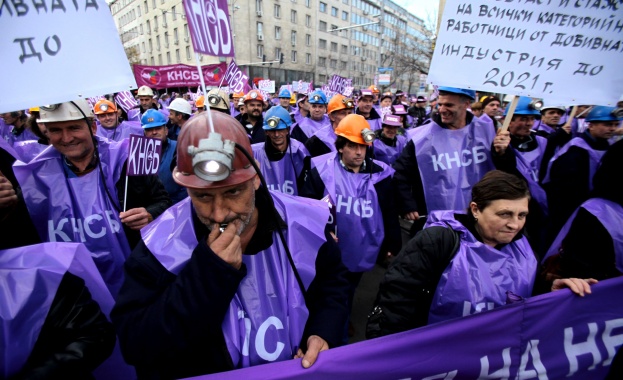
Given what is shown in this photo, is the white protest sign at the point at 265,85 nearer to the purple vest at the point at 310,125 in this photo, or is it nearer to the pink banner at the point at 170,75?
the pink banner at the point at 170,75

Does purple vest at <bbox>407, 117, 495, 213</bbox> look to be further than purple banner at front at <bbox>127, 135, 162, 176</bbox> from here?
Yes

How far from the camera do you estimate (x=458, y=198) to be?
126 inches

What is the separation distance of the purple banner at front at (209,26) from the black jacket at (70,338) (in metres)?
1.21

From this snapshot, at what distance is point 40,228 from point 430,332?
8.65 ft

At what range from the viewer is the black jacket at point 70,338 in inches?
51.9

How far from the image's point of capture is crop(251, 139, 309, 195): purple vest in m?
4.33

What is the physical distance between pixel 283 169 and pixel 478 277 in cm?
294

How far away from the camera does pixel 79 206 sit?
2.31 metres

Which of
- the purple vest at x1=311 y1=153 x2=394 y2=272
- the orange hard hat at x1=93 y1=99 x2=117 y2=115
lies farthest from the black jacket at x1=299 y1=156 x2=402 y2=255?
the orange hard hat at x1=93 y1=99 x2=117 y2=115

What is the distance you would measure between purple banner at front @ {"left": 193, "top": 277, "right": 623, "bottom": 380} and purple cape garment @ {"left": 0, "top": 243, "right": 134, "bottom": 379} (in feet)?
3.59

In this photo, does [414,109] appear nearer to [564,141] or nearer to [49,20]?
[564,141]

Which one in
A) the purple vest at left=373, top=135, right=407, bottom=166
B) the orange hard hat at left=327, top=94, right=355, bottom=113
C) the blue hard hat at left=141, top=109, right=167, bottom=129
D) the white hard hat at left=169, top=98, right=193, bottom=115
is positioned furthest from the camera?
the orange hard hat at left=327, top=94, right=355, bottom=113

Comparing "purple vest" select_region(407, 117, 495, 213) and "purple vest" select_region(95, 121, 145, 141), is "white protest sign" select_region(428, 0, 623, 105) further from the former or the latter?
"purple vest" select_region(95, 121, 145, 141)

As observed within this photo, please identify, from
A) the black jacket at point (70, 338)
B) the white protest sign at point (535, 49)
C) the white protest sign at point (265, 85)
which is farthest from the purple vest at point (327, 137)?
the white protest sign at point (265, 85)
